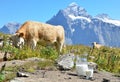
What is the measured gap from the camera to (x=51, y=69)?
12.2 m

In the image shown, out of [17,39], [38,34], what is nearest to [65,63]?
[17,39]

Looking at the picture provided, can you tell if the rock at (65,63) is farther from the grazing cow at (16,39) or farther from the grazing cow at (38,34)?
the grazing cow at (16,39)

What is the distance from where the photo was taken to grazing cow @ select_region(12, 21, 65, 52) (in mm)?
23109

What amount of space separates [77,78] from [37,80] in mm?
1422

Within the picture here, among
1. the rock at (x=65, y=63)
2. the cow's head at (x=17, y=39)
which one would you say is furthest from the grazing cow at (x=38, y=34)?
the rock at (x=65, y=63)

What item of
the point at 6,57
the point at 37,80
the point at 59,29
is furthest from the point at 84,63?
the point at 59,29

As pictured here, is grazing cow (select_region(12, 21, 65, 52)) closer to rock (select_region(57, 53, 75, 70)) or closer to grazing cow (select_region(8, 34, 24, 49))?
grazing cow (select_region(8, 34, 24, 49))

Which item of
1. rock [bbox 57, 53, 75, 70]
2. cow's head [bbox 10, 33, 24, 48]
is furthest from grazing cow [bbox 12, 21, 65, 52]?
rock [bbox 57, 53, 75, 70]

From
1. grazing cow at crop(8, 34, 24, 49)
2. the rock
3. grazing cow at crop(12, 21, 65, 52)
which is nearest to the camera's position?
the rock

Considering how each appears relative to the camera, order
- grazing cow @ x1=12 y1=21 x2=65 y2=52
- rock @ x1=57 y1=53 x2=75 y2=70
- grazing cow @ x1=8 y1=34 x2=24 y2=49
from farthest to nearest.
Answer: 1. grazing cow @ x1=12 y1=21 x2=65 y2=52
2. grazing cow @ x1=8 y1=34 x2=24 y2=49
3. rock @ x1=57 y1=53 x2=75 y2=70

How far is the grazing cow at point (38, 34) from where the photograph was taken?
23.1m

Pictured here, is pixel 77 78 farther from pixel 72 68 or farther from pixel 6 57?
pixel 6 57

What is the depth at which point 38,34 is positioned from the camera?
77.5 ft

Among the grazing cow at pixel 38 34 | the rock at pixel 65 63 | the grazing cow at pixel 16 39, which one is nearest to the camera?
the rock at pixel 65 63
